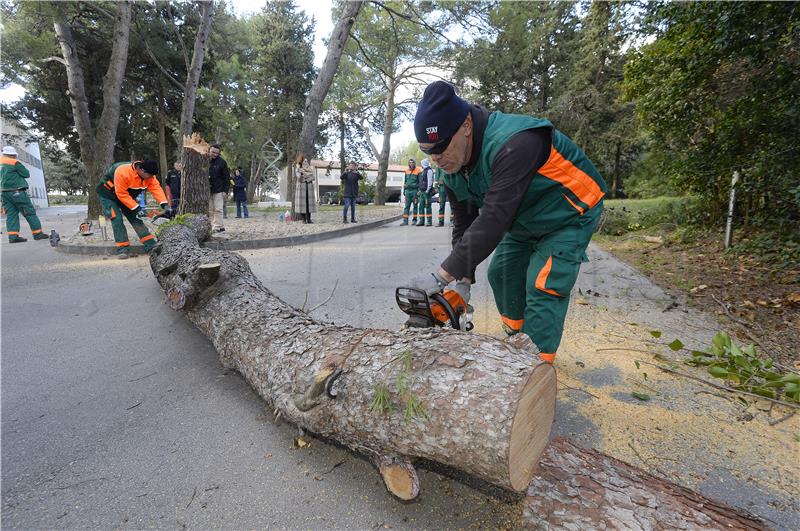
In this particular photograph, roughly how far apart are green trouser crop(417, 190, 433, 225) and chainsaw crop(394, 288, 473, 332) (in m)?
9.40

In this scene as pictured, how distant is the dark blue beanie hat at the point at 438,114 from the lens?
1.91 meters

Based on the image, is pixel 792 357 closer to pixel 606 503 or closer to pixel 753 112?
pixel 606 503

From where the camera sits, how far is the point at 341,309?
13.4ft

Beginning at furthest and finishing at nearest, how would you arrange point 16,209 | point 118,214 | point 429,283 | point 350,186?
point 350,186 < point 16,209 < point 118,214 < point 429,283

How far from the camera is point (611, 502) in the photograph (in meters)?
1.32

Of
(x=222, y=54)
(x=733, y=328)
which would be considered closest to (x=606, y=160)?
(x=733, y=328)

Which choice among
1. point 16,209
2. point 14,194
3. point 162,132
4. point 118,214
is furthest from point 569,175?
point 162,132

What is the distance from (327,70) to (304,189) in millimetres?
3222

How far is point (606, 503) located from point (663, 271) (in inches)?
220

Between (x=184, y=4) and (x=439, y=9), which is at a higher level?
(x=184, y=4)

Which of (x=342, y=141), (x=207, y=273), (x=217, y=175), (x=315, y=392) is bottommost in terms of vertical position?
(x=315, y=392)

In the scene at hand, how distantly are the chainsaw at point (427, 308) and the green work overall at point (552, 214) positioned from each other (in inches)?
18.1

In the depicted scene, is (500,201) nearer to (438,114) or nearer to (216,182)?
(438,114)

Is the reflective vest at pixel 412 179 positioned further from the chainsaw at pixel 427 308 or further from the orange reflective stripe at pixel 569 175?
the chainsaw at pixel 427 308
